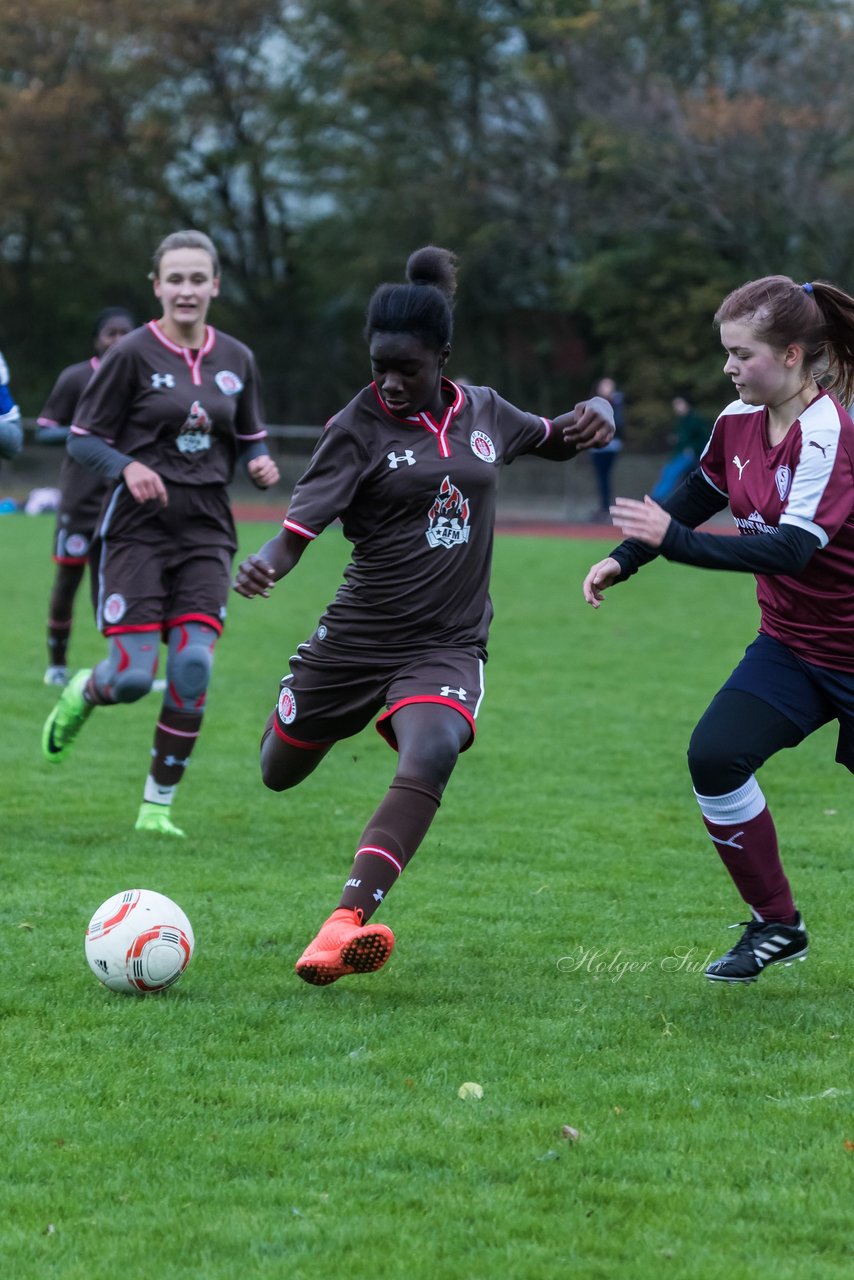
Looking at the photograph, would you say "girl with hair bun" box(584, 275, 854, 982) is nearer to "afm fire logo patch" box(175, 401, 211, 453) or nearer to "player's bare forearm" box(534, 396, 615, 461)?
"player's bare forearm" box(534, 396, 615, 461)

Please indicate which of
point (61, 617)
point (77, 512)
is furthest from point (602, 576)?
point (61, 617)

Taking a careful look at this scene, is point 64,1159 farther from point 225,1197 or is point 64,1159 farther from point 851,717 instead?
point 851,717

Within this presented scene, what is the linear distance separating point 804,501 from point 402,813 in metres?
1.42

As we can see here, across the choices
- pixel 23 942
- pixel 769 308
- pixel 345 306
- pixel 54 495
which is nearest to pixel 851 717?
pixel 769 308

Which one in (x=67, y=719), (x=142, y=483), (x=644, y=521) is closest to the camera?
(x=644, y=521)

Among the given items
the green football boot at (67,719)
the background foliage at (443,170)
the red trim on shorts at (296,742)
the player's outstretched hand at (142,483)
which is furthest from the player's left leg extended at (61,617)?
the background foliage at (443,170)

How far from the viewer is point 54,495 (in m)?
31.3

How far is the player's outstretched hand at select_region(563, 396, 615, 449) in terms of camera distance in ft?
17.6

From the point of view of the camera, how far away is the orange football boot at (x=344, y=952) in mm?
4508

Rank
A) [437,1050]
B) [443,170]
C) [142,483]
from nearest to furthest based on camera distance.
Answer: [437,1050] < [142,483] < [443,170]

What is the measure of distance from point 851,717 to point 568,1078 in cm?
139

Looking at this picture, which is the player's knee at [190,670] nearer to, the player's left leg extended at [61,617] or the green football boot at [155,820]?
the green football boot at [155,820]

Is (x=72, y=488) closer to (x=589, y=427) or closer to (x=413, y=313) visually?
(x=589, y=427)

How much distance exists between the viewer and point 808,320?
4688 millimetres
